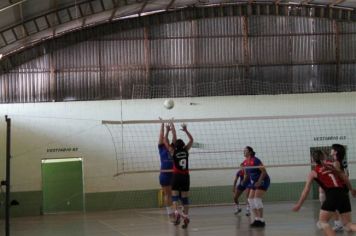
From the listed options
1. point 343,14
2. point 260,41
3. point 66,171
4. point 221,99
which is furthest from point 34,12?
point 343,14

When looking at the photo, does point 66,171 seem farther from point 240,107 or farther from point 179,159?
point 179,159

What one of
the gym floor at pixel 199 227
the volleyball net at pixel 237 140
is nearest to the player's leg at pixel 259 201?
the gym floor at pixel 199 227

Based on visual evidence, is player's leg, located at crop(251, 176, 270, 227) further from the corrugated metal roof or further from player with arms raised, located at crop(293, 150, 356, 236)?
the corrugated metal roof

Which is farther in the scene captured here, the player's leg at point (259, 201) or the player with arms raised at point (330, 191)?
the player's leg at point (259, 201)

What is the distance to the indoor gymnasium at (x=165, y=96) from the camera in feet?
68.5

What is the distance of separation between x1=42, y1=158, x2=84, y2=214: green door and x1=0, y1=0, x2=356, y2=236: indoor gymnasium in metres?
0.04

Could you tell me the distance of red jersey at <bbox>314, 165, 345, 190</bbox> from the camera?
8219 millimetres

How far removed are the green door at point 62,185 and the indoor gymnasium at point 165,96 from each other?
4cm

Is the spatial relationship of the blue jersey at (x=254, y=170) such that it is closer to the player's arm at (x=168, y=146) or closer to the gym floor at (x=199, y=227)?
the gym floor at (x=199, y=227)

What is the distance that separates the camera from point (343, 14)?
23.4m

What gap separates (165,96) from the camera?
21781mm

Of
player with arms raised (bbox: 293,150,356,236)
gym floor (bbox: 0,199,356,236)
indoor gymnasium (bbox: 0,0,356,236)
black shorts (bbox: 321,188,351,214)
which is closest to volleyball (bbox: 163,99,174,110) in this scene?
indoor gymnasium (bbox: 0,0,356,236)

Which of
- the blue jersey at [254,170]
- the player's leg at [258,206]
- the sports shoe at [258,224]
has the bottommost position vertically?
the sports shoe at [258,224]

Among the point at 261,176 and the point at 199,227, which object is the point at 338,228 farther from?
the point at 199,227
